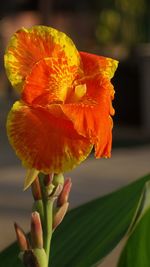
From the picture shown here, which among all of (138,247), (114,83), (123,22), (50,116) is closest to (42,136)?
(50,116)

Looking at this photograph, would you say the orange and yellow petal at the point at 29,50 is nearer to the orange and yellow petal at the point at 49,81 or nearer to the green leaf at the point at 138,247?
the orange and yellow petal at the point at 49,81

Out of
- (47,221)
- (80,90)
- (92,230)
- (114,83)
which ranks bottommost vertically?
(114,83)

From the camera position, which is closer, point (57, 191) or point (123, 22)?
point (57, 191)

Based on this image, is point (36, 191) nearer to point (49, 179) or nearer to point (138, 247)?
point (49, 179)

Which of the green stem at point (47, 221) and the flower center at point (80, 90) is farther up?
the flower center at point (80, 90)

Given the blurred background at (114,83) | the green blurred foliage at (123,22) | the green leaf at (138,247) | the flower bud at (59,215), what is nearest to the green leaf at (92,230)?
the green leaf at (138,247)

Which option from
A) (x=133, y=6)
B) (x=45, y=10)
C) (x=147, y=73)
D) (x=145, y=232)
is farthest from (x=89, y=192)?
(x=45, y=10)

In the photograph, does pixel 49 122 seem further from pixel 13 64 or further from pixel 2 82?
pixel 2 82

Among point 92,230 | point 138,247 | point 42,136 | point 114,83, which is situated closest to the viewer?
point 42,136
